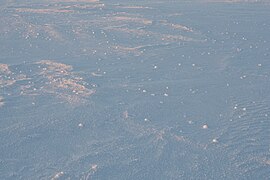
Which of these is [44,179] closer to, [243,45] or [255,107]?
[255,107]

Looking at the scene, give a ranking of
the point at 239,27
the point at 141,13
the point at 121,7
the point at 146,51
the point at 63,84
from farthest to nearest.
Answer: the point at 121,7 < the point at 141,13 < the point at 239,27 < the point at 146,51 < the point at 63,84

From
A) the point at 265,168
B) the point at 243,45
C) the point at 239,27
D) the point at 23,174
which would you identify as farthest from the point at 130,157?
the point at 239,27

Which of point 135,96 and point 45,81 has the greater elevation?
point 45,81

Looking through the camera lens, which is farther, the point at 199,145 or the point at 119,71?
the point at 119,71

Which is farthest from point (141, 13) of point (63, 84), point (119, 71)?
point (63, 84)

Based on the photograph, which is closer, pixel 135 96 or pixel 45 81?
pixel 135 96

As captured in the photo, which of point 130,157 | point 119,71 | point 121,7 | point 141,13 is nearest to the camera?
point 130,157

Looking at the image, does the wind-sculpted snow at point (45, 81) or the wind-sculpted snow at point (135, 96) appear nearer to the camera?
the wind-sculpted snow at point (135, 96)

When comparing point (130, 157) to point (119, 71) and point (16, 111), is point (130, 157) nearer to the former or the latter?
point (16, 111)

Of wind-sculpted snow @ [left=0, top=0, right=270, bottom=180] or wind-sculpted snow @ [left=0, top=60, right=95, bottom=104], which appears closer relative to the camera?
wind-sculpted snow @ [left=0, top=0, right=270, bottom=180]
